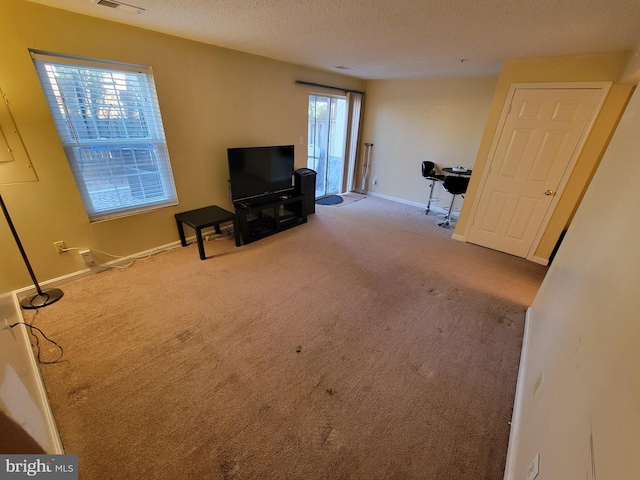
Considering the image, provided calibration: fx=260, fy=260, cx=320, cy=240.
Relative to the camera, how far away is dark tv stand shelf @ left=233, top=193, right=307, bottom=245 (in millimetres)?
3365

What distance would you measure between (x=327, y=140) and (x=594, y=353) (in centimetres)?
502

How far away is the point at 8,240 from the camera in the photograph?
2.10 meters

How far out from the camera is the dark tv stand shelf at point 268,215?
132 inches

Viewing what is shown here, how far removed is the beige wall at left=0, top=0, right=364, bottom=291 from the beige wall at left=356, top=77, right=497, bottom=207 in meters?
1.79

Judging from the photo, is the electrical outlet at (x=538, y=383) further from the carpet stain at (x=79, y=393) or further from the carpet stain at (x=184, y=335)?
the carpet stain at (x=79, y=393)

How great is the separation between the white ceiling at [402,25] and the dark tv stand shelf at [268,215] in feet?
5.87

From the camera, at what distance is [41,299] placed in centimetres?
222

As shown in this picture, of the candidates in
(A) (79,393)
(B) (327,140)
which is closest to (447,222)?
(B) (327,140)

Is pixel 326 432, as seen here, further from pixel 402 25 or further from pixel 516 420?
pixel 402 25

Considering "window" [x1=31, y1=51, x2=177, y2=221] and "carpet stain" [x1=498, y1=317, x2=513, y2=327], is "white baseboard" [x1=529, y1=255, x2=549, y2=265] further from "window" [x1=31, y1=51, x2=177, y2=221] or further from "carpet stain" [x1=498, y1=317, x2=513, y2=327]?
"window" [x1=31, y1=51, x2=177, y2=221]

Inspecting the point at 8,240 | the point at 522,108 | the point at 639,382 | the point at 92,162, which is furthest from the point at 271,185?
the point at 639,382

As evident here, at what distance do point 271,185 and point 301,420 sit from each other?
2984 millimetres

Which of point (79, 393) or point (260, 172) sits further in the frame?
point (260, 172)

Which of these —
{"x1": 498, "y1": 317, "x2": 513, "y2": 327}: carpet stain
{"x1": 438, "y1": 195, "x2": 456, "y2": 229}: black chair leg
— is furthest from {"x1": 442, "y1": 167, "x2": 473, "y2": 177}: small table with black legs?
{"x1": 498, "y1": 317, "x2": 513, "y2": 327}: carpet stain
